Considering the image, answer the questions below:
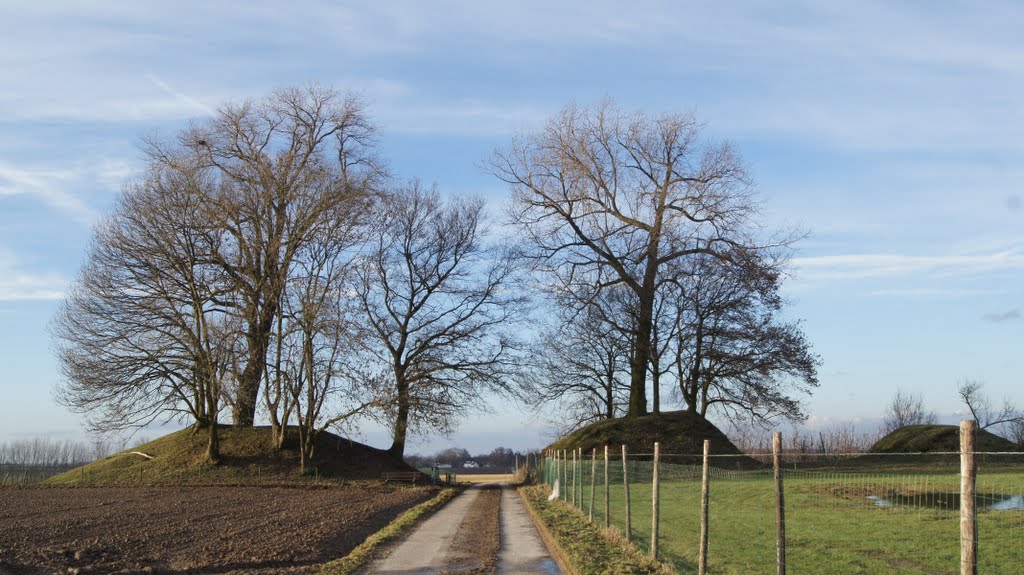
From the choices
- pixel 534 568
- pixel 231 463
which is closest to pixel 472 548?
pixel 534 568

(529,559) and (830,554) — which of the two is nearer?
(830,554)

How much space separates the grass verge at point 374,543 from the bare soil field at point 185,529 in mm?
306

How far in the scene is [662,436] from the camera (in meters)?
37.7

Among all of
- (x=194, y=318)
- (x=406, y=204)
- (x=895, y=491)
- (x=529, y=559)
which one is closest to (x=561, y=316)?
(x=406, y=204)

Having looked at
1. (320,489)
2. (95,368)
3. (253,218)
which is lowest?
(320,489)

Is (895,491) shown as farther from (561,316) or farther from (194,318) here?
(194,318)

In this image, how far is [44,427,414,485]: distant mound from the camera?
34.3m

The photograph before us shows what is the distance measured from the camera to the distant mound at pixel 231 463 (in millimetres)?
34312

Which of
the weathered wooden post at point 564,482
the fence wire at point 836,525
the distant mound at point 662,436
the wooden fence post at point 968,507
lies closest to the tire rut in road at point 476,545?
the fence wire at point 836,525

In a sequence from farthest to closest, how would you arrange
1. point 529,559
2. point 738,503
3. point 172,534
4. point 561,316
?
point 561,316, point 738,503, point 172,534, point 529,559

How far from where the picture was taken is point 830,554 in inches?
472

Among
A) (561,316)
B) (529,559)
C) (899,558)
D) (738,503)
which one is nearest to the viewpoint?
(899,558)

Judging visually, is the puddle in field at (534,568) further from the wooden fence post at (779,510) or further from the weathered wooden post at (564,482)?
the weathered wooden post at (564,482)

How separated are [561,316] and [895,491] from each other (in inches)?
927
